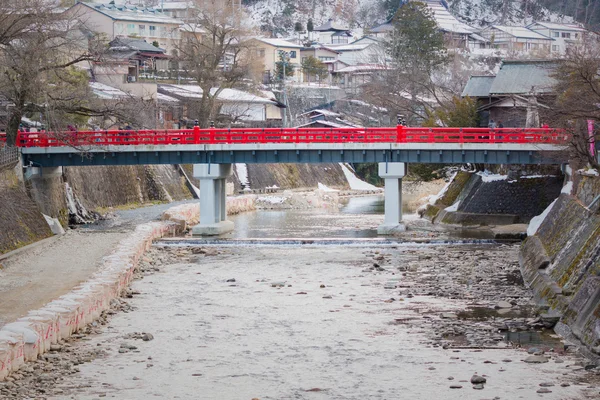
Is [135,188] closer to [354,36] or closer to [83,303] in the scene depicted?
[83,303]

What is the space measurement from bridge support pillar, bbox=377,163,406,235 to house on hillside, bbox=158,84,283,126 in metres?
25.0

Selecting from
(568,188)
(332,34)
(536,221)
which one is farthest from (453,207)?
(332,34)

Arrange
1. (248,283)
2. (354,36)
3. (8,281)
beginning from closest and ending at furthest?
1. (8,281)
2. (248,283)
3. (354,36)

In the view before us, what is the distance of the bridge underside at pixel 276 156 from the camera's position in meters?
43.6

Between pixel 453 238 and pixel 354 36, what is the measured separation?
93.2 m

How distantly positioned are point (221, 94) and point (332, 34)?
5399 cm

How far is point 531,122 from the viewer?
49.8m

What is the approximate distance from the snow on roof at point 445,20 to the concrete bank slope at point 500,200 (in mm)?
69538

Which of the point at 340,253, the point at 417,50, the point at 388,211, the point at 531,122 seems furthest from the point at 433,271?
the point at 417,50

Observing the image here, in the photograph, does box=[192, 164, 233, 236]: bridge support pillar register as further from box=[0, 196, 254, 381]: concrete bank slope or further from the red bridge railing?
box=[0, 196, 254, 381]: concrete bank slope

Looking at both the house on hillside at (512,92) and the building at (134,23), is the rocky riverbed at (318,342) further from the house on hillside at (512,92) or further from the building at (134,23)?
the building at (134,23)

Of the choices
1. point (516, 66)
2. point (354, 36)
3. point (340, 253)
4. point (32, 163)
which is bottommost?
point (340, 253)

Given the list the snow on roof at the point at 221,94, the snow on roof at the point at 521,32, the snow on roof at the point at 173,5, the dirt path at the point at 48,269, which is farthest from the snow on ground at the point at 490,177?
the snow on roof at the point at 173,5

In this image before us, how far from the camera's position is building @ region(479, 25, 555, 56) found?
117 meters
